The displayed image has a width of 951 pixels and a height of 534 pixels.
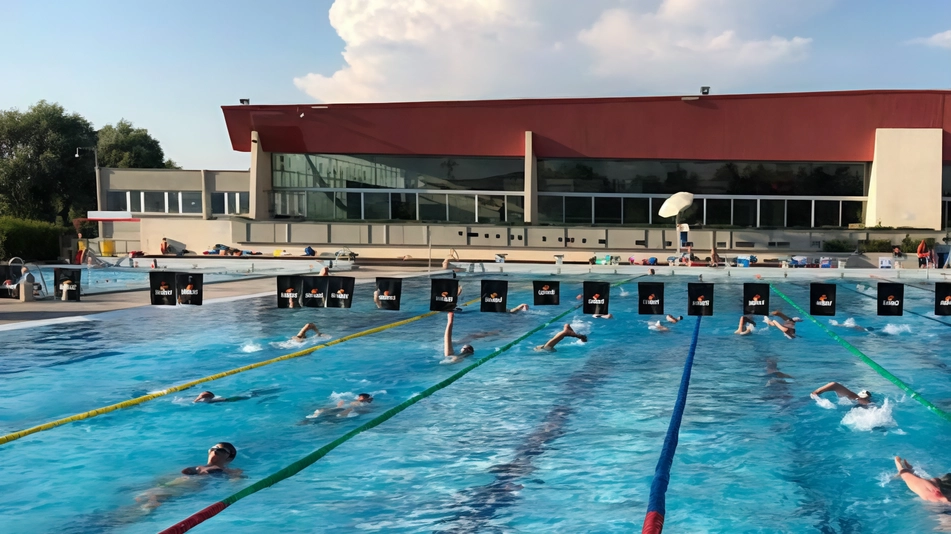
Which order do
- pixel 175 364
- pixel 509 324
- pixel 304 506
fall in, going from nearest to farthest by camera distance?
pixel 304 506 < pixel 175 364 < pixel 509 324

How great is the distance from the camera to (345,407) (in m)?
9.73

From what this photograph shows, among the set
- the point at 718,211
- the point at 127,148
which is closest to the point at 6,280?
the point at 718,211

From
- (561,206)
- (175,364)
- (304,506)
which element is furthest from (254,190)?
(304,506)

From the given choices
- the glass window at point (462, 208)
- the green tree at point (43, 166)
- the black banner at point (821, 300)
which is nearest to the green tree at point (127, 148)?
the green tree at point (43, 166)

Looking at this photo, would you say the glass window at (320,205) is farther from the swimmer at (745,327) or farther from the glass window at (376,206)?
the swimmer at (745,327)

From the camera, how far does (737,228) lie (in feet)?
101

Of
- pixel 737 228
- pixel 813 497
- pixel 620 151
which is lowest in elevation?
pixel 813 497

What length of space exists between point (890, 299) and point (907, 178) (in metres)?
21.6

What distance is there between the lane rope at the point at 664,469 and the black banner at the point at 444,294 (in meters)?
3.94

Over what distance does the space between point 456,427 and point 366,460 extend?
147cm

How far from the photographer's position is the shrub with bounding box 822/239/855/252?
29.4 m

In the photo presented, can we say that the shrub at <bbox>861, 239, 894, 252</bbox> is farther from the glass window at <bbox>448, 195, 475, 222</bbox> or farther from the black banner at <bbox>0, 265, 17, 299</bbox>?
the black banner at <bbox>0, 265, 17, 299</bbox>

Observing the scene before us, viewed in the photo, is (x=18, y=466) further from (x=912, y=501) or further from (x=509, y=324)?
(x=509, y=324)

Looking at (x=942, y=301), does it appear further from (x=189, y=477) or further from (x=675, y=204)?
(x=675, y=204)
